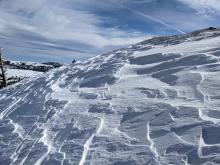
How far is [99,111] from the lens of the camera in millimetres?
5898

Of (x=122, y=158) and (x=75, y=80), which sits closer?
(x=122, y=158)

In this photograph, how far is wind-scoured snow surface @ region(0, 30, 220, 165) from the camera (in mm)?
4328

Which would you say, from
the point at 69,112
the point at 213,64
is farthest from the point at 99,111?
the point at 213,64

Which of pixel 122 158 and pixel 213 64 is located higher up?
pixel 213 64

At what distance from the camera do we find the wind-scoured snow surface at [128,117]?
14.2ft

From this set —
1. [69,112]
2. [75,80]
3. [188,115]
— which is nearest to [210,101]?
[188,115]

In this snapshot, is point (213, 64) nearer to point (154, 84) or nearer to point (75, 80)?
point (154, 84)

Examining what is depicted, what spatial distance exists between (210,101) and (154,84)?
4.92 feet

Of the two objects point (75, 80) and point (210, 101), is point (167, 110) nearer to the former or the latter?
point (210, 101)

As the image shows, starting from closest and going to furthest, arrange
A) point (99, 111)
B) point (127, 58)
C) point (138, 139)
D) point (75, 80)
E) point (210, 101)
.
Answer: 1. point (138, 139)
2. point (210, 101)
3. point (99, 111)
4. point (75, 80)
5. point (127, 58)

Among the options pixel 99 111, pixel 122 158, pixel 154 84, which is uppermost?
pixel 154 84

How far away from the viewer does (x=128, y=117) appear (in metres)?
5.38

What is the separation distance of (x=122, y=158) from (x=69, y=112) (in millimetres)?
2063

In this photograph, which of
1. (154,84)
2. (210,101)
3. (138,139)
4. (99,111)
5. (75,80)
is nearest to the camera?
(138,139)
